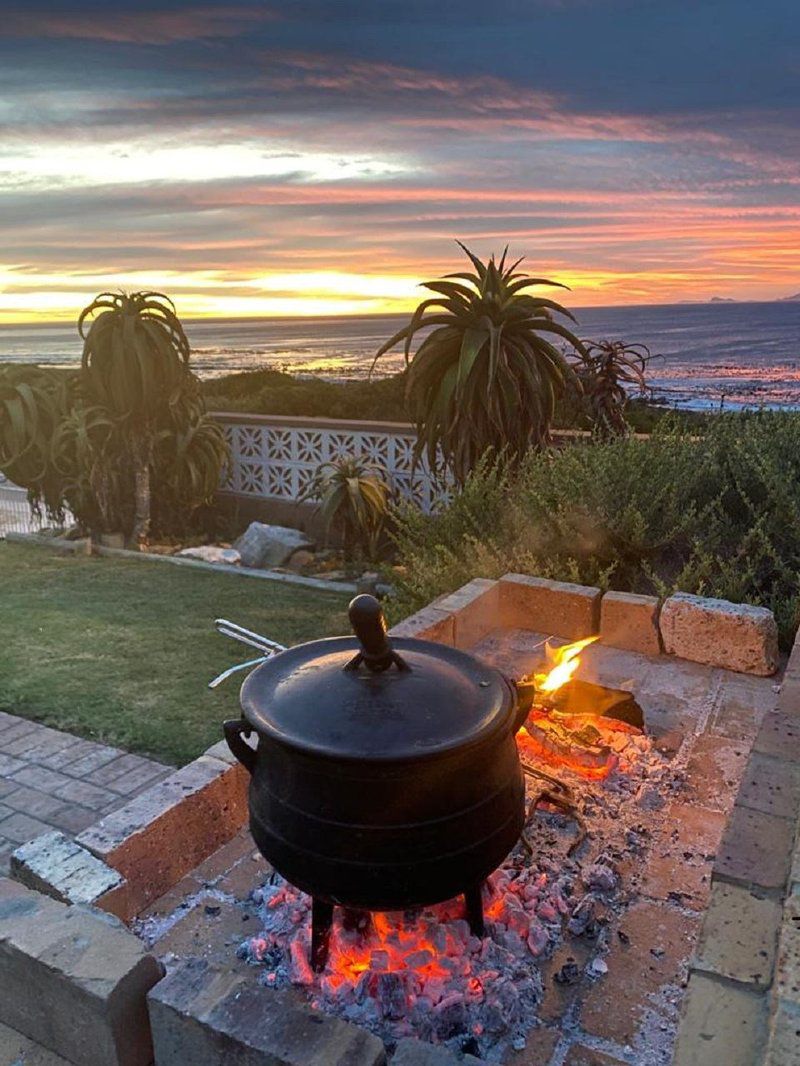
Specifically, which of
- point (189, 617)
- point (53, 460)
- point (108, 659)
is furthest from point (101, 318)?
point (108, 659)

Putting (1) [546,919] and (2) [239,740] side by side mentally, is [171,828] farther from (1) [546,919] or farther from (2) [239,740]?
(1) [546,919]

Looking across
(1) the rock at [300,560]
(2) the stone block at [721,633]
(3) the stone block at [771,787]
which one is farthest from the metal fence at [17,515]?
(3) the stone block at [771,787]

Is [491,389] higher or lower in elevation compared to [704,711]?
higher

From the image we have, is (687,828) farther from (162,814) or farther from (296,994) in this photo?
(162,814)

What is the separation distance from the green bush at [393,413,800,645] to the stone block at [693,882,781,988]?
264 cm

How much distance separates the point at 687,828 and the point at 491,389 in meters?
4.25

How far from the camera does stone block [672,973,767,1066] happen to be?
1.62 m

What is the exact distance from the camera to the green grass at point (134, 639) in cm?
489

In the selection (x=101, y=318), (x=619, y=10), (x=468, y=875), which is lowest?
(x=468, y=875)

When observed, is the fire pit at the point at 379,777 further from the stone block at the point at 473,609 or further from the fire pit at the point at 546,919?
the stone block at the point at 473,609

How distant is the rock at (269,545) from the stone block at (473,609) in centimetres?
452

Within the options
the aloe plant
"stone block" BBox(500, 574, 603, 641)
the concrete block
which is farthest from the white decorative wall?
the concrete block

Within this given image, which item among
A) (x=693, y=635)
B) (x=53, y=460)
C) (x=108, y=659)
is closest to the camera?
(x=693, y=635)

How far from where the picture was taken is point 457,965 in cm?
220
